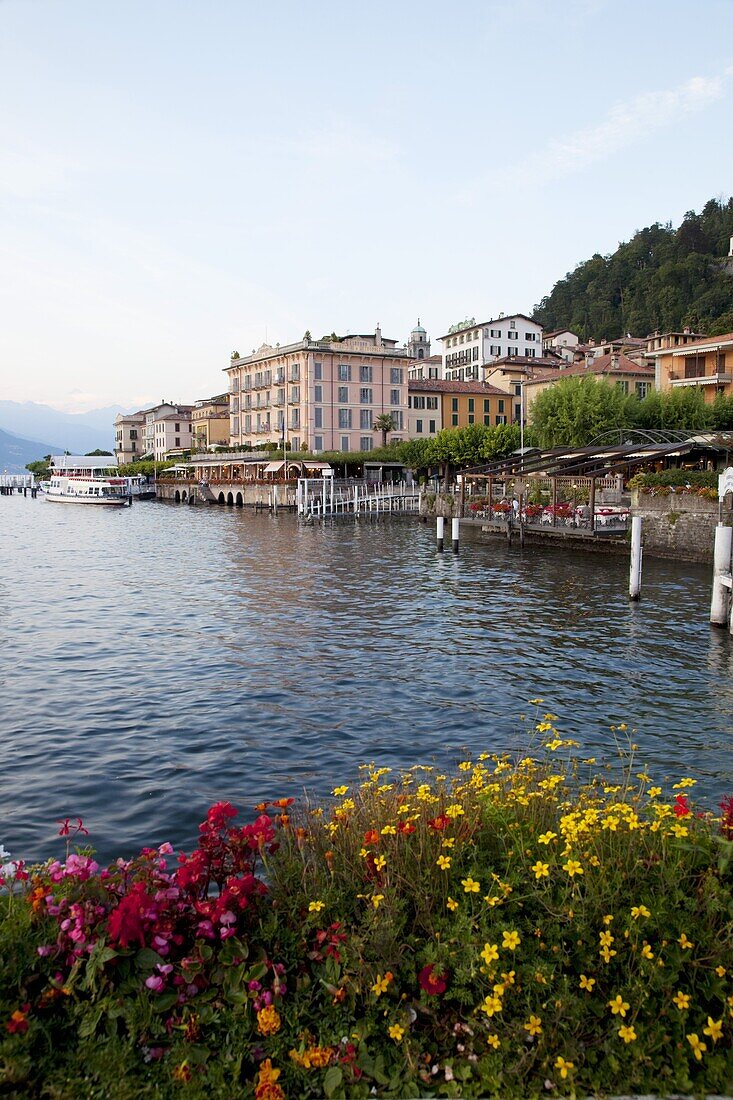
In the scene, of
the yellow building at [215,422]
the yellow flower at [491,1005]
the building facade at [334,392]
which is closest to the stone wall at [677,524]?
the yellow flower at [491,1005]

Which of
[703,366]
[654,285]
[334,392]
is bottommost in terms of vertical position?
[703,366]

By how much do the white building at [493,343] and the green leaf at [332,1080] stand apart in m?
108

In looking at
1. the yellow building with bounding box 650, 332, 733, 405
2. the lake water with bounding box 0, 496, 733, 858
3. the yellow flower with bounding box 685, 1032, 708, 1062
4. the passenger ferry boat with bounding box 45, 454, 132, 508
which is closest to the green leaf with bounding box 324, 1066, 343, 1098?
the yellow flower with bounding box 685, 1032, 708, 1062

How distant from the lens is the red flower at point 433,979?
15.1 ft

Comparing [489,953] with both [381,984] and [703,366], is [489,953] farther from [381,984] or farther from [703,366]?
Result: [703,366]

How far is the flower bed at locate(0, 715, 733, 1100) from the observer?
4.25 metres

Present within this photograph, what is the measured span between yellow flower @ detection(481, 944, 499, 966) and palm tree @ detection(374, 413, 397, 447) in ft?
290

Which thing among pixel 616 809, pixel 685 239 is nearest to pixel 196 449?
pixel 685 239

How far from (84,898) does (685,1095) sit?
3.55 meters

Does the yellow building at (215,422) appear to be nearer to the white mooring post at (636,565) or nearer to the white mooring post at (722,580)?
the white mooring post at (636,565)

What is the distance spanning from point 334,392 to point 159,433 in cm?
7597

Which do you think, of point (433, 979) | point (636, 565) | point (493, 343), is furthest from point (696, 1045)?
point (493, 343)

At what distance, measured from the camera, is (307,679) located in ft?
54.3

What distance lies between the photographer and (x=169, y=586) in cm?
3031
